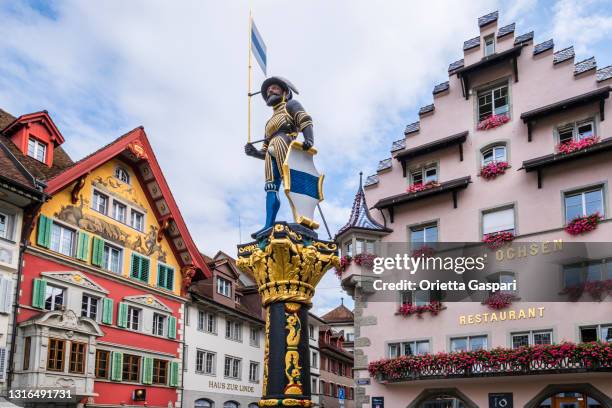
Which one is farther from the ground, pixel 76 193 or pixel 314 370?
pixel 76 193

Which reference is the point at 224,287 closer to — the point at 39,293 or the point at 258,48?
the point at 39,293

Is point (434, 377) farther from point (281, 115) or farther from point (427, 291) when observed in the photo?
point (281, 115)

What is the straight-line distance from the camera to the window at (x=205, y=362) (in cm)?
3812

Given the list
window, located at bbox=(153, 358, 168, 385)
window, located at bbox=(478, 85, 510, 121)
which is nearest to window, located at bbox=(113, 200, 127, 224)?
window, located at bbox=(153, 358, 168, 385)

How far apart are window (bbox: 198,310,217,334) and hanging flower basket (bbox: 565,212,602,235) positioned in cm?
2072

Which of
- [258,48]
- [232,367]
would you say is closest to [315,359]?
[232,367]

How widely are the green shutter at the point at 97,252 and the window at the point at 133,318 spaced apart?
10.0 ft

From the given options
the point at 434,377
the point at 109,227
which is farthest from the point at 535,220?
the point at 109,227

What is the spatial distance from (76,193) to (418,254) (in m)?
14.5

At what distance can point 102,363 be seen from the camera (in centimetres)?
3072

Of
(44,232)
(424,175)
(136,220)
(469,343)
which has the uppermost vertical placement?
(424,175)

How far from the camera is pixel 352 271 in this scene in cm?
2956

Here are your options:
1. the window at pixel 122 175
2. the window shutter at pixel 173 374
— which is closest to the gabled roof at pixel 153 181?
the window at pixel 122 175

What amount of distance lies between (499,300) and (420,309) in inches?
129
